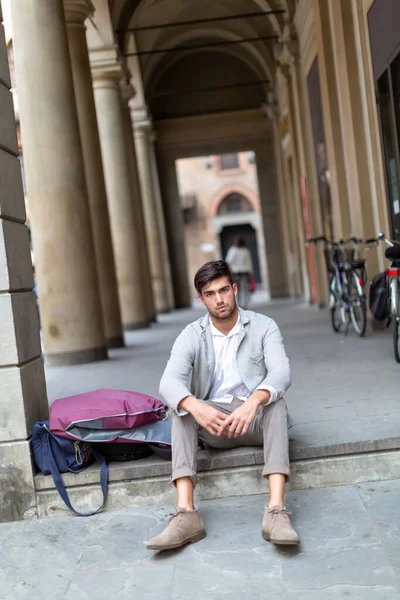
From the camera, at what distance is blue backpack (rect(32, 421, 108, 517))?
16.7ft

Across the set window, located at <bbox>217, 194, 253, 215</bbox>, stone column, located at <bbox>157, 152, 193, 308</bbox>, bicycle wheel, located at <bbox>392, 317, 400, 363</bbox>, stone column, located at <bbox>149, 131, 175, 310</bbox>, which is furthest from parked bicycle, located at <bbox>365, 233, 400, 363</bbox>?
window, located at <bbox>217, 194, 253, 215</bbox>

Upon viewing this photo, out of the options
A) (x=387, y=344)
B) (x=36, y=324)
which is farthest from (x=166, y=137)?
(x=36, y=324)

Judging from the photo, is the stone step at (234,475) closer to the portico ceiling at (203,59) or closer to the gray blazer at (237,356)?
the gray blazer at (237,356)

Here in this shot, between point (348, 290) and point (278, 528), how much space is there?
7.61 metres

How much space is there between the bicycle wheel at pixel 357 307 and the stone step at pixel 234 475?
583 cm

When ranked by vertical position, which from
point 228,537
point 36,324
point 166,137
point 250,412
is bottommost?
point 228,537

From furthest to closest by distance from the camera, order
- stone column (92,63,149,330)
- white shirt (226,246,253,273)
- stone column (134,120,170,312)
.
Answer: stone column (134,120,170,312), white shirt (226,246,253,273), stone column (92,63,149,330)

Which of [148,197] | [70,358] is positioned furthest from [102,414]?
[148,197]

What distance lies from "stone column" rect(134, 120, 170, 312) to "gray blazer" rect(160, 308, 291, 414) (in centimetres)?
2120

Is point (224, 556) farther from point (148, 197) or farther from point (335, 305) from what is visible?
point (148, 197)

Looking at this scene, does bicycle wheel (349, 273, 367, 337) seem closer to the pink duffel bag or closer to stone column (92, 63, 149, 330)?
the pink duffel bag

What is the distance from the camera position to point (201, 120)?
95.0ft

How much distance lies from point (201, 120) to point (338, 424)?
24.4 m

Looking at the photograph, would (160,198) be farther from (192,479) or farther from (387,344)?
(192,479)
